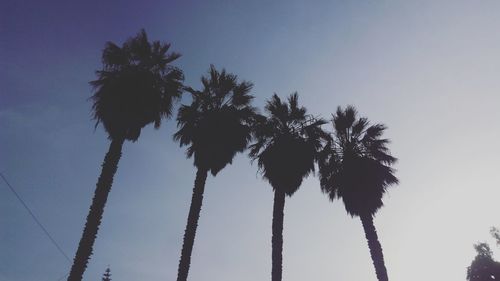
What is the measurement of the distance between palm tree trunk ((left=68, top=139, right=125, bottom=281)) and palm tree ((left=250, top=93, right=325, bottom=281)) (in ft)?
25.9

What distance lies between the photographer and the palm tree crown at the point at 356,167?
17.9 meters

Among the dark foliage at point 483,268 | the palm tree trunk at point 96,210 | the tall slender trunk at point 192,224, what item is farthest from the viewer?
the dark foliage at point 483,268

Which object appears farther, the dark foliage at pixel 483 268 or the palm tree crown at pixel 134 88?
the dark foliage at pixel 483 268

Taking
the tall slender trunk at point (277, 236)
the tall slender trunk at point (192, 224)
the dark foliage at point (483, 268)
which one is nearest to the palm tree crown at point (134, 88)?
the tall slender trunk at point (192, 224)

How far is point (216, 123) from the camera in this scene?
18188mm

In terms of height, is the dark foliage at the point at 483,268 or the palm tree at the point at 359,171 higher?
the dark foliage at the point at 483,268

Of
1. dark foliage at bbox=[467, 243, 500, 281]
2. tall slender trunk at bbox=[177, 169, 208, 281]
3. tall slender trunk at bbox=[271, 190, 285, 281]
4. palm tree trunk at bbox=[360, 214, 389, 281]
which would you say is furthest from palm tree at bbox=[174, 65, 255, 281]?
dark foliage at bbox=[467, 243, 500, 281]

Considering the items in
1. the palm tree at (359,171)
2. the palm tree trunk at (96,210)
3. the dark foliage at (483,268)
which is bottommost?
the palm tree trunk at (96,210)

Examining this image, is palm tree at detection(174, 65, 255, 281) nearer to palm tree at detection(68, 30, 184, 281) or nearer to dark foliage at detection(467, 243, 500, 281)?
palm tree at detection(68, 30, 184, 281)

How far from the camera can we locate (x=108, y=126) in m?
16.4

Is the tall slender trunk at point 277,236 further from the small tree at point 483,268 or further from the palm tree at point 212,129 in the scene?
the small tree at point 483,268

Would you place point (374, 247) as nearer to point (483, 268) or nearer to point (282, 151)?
point (282, 151)

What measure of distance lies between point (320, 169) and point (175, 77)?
9702 mm

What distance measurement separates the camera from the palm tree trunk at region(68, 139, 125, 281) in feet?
41.6
